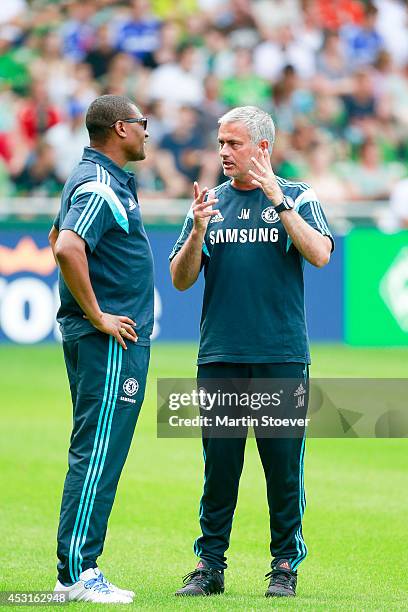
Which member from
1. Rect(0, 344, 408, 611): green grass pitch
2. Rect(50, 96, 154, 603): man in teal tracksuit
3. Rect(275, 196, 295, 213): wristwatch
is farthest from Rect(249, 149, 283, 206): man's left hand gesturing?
Rect(0, 344, 408, 611): green grass pitch

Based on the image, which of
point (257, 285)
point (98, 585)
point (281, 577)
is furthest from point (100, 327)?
point (281, 577)

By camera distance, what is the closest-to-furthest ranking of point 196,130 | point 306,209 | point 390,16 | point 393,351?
1. point 306,209
2. point 393,351
3. point 196,130
4. point 390,16

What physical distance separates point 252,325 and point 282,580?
1255 mm

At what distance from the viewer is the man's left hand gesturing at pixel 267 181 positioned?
5770mm

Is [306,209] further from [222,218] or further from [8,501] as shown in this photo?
[8,501]

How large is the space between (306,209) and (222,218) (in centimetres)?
43

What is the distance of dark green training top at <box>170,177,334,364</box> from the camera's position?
5.95m

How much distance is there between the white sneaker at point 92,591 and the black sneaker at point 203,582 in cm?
40

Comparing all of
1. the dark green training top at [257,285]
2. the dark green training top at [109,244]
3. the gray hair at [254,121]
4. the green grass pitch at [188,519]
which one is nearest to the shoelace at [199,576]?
the green grass pitch at [188,519]

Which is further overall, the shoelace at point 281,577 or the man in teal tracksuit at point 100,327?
the shoelace at point 281,577

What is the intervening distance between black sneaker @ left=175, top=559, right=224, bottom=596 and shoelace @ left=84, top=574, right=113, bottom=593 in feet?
1.42

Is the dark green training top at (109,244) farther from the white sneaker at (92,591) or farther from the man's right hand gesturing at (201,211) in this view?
the white sneaker at (92,591)

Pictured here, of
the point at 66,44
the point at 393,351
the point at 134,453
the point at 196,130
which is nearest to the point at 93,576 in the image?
the point at 134,453

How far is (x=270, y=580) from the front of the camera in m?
5.96
